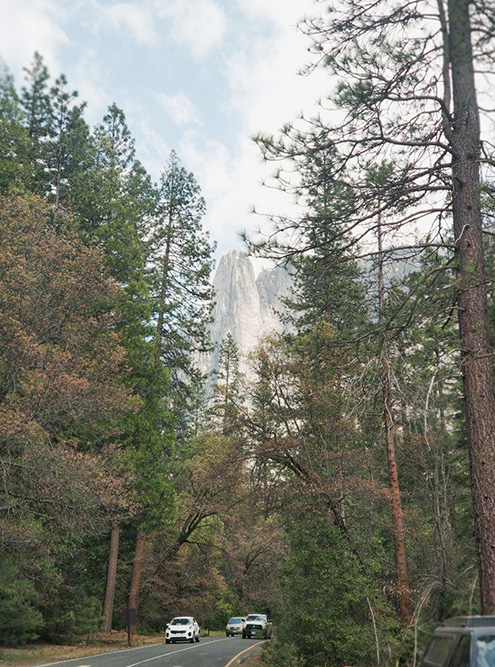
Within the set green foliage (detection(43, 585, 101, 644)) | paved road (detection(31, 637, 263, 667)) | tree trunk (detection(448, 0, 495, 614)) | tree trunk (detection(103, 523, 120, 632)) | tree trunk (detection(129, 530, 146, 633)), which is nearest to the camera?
tree trunk (detection(448, 0, 495, 614))

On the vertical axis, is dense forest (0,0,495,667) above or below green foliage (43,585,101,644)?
above

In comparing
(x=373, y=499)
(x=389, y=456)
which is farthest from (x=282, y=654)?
(x=389, y=456)

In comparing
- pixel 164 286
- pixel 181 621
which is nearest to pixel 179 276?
pixel 164 286

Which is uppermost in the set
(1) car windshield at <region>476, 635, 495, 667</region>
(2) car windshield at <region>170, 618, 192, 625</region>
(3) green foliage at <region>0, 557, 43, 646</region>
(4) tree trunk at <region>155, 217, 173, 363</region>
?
(4) tree trunk at <region>155, 217, 173, 363</region>

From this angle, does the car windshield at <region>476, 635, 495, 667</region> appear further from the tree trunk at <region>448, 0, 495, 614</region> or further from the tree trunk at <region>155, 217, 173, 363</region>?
the tree trunk at <region>155, 217, 173, 363</region>

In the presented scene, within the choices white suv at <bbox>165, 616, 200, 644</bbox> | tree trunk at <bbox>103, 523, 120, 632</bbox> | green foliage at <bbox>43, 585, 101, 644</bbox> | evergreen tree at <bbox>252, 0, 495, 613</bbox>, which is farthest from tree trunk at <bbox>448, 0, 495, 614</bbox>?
white suv at <bbox>165, 616, 200, 644</bbox>

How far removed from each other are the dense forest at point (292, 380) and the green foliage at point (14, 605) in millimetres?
117

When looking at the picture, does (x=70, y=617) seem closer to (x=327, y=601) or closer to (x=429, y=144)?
(x=327, y=601)

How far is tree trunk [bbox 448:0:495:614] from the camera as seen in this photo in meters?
8.20

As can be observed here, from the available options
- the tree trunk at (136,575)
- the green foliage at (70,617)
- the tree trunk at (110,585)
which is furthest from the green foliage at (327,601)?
the tree trunk at (136,575)

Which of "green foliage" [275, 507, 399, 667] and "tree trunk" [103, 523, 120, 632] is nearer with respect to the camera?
"green foliage" [275, 507, 399, 667]

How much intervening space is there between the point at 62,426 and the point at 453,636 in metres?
18.8

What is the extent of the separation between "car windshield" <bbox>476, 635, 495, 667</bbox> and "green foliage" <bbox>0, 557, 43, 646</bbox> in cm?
1685

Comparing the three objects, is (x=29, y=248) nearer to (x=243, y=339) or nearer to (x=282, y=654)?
(x=282, y=654)
